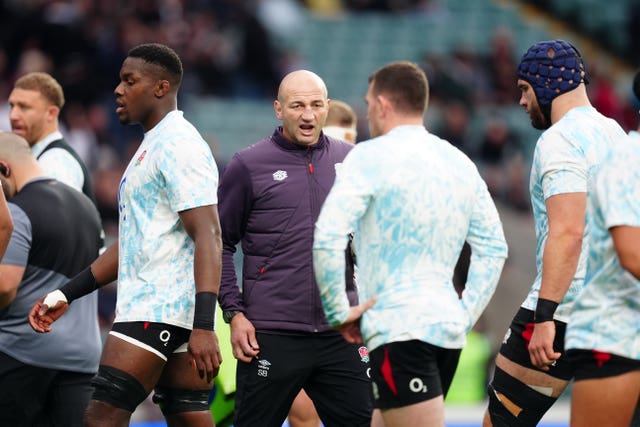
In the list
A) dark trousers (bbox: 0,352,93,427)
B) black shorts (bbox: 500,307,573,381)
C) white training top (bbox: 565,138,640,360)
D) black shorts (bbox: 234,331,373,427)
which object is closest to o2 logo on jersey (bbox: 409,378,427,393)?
white training top (bbox: 565,138,640,360)

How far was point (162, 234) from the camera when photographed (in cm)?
583

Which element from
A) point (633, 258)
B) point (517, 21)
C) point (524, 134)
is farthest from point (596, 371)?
point (517, 21)

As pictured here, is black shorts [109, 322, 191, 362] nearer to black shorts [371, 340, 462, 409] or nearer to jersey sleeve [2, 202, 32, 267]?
jersey sleeve [2, 202, 32, 267]

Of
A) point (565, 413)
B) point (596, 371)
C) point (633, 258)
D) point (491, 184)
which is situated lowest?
point (565, 413)

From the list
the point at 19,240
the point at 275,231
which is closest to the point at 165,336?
the point at 275,231

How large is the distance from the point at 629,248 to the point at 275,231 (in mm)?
2161

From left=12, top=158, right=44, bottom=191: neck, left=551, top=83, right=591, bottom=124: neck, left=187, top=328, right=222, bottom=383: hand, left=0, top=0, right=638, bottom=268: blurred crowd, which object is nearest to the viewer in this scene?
left=187, top=328, right=222, bottom=383: hand

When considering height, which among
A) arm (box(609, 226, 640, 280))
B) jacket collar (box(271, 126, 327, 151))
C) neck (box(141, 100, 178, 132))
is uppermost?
neck (box(141, 100, 178, 132))

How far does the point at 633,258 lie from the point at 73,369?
3.44 m

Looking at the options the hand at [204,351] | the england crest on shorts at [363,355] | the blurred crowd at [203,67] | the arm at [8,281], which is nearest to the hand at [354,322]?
the hand at [204,351]

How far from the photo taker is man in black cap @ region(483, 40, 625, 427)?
Answer: 5609 mm

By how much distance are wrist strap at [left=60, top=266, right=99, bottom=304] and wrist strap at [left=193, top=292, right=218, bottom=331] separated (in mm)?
901

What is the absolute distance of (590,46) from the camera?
20.2 metres

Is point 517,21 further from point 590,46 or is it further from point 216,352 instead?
point 216,352
